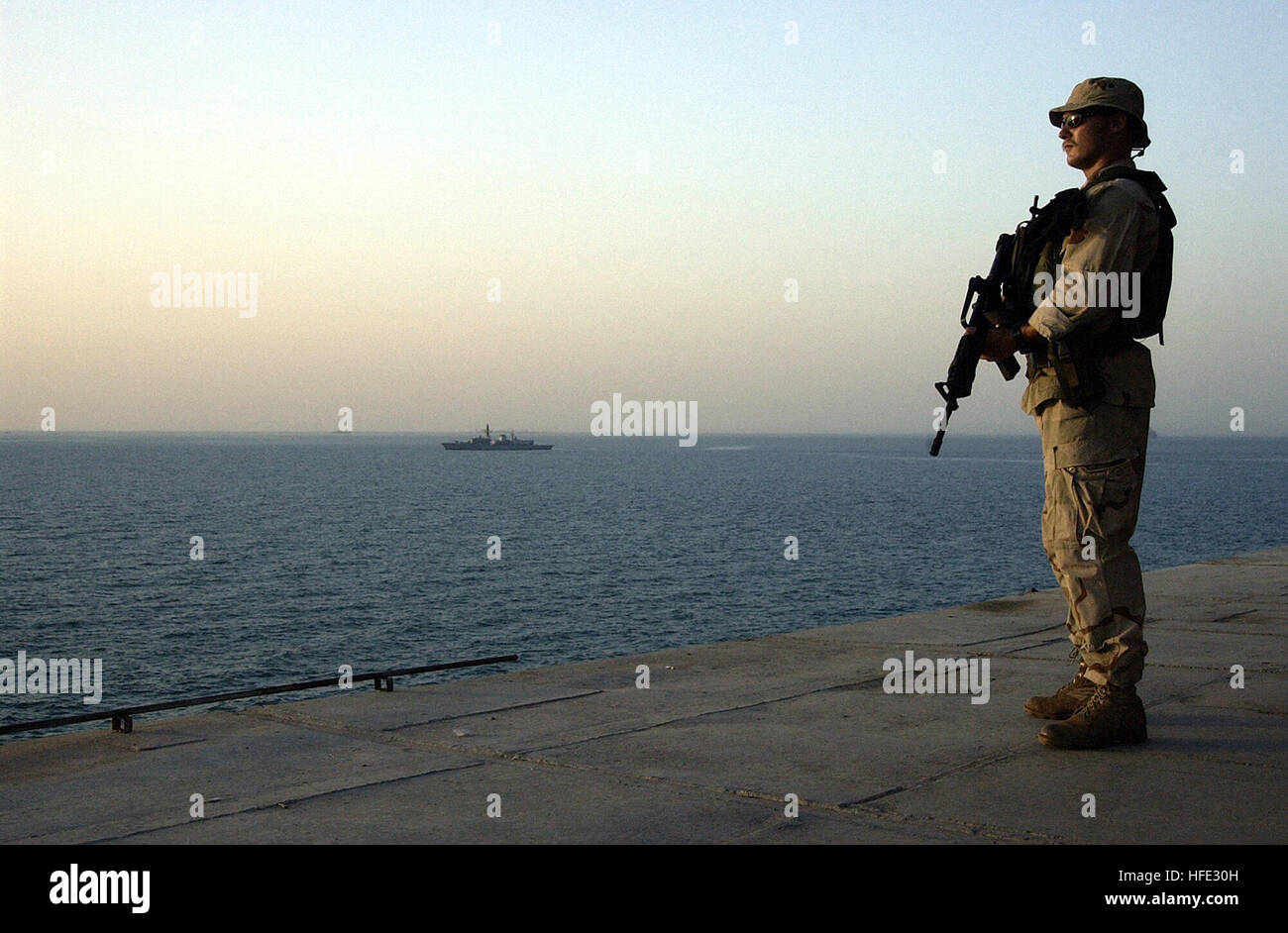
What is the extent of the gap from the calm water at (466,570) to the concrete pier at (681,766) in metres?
17.4

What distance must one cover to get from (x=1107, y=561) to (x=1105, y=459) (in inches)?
18.5

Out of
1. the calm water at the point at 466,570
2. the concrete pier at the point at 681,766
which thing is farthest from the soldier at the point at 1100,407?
the calm water at the point at 466,570

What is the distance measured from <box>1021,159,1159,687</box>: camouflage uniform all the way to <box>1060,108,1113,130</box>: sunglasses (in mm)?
384

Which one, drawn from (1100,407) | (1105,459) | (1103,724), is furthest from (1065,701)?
(1100,407)

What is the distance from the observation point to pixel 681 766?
4895mm

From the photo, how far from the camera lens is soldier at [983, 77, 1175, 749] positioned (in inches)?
199

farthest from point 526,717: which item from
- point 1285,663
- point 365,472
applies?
point 365,472

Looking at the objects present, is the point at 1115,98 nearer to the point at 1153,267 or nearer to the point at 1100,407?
the point at 1153,267

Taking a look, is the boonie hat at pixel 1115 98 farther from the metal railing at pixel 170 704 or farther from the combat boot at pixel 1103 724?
the metal railing at pixel 170 704

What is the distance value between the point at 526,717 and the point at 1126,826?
3106 mm

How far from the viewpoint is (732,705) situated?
629 centimetres

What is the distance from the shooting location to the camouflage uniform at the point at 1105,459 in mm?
5039

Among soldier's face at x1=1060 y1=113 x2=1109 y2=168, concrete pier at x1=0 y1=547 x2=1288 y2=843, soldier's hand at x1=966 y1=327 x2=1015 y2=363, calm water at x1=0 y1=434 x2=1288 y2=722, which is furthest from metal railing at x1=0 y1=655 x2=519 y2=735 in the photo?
calm water at x1=0 y1=434 x2=1288 y2=722
